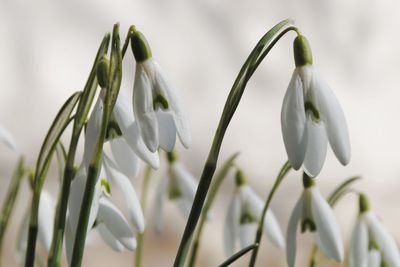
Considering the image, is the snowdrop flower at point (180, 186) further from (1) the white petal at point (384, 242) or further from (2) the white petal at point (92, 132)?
(2) the white petal at point (92, 132)

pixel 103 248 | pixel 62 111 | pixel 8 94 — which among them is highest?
pixel 8 94

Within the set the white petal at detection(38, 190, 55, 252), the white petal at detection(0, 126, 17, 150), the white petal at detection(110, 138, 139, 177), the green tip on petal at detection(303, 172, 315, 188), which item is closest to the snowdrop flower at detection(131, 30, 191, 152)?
the white petal at detection(110, 138, 139, 177)

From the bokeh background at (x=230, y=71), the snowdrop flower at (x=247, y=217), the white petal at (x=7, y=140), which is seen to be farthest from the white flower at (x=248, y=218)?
the bokeh background at (x=230, y=71)

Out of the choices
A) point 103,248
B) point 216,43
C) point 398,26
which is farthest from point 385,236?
point 398,26

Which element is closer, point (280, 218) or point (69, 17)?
point (280, 218)

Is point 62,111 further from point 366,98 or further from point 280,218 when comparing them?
point 366,98

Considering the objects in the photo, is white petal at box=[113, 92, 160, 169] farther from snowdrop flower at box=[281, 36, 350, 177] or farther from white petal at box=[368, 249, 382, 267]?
white petal at box=[368, 249, 382, 267]

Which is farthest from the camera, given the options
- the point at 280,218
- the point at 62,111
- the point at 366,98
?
the point at 366,98
